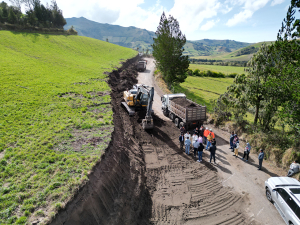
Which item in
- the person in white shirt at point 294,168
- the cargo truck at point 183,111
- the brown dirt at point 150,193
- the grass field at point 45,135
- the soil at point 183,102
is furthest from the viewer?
the soil at point 183,102

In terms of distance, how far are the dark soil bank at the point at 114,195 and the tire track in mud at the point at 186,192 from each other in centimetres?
75

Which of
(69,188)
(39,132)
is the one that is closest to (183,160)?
(69,188)

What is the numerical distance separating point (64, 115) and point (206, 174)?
12915 millimetres

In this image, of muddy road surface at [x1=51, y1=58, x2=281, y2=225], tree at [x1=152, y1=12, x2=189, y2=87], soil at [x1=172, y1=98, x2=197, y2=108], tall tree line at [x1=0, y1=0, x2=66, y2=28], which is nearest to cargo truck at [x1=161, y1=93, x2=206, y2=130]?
soil at [x1=172, y1=98, x2=197, y2=108]

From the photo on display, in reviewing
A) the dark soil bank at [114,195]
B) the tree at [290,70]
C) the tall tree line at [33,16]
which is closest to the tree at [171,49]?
the tree at [290,70]

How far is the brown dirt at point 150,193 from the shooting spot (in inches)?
308

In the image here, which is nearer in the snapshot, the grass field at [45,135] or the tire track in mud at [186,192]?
the grass field at [45,135]

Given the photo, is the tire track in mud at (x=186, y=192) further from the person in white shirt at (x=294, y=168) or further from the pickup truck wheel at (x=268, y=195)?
the person in white shirt at (x=294, y=168)

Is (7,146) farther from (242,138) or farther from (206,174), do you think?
(242,138)

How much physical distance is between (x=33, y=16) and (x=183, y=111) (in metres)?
62.7

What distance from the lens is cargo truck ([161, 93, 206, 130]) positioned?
54.6 feet

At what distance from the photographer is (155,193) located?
33.6 feet

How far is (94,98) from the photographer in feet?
67.3

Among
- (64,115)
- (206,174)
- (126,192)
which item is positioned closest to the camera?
(126,192)
